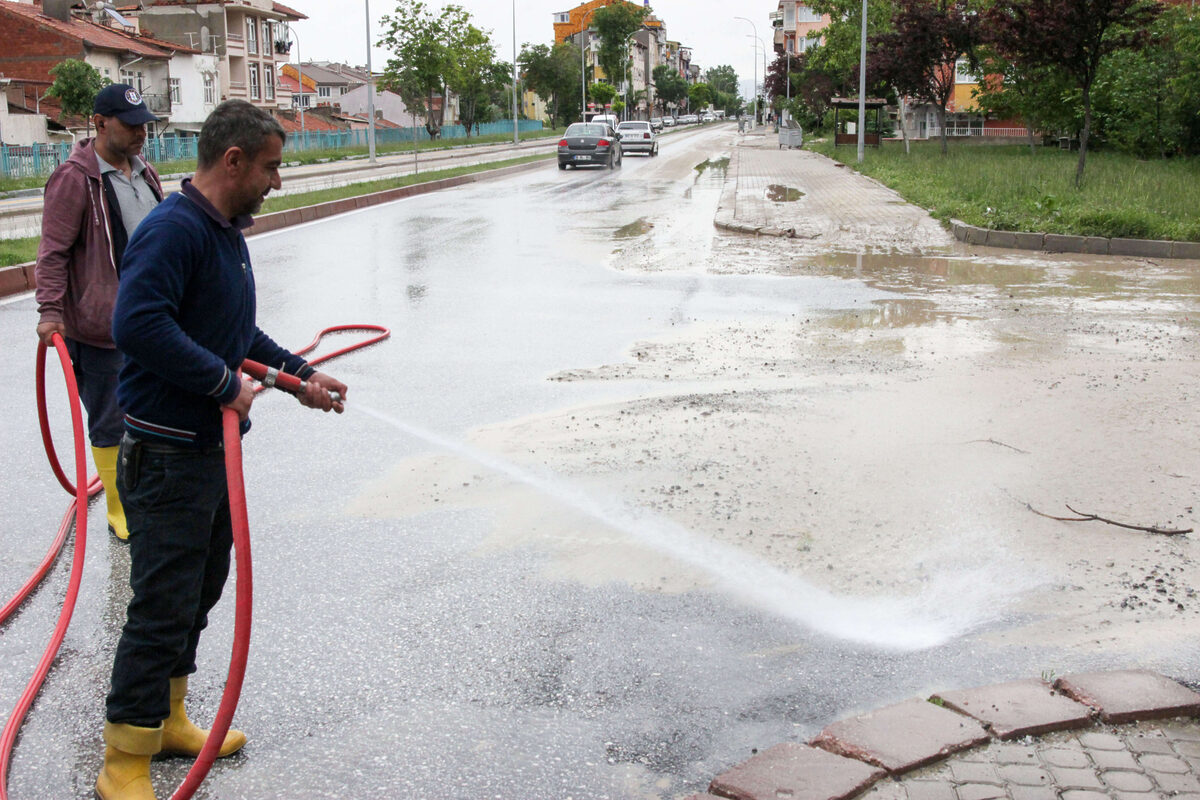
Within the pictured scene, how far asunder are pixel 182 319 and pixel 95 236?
6.12 feet

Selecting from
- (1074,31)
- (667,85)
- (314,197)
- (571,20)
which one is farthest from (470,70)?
(571,20)

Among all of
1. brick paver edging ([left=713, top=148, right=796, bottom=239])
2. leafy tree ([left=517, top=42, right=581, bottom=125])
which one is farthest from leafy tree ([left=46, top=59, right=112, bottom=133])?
leafy tree ([left=517, top=42, right=581, bottom=125])

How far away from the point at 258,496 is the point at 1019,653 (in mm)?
3395

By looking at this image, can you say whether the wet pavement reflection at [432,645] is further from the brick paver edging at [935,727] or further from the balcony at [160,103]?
the balcony at [160,103]

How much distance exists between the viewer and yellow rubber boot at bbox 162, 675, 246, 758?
3.13 meters

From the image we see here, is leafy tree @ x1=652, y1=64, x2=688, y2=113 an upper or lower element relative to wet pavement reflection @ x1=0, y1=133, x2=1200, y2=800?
upper

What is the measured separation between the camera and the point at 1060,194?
18891 mm

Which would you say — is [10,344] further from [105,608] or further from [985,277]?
[985,277]

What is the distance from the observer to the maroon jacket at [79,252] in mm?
4367

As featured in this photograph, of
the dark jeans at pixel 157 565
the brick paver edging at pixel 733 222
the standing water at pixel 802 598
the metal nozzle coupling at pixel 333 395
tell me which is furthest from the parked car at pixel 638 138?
the dark jeans at pixel 157 565

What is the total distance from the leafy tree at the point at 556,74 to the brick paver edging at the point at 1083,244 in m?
93.5

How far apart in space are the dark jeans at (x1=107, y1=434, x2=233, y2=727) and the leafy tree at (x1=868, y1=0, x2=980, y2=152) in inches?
→ 1376

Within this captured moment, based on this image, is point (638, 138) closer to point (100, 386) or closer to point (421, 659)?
point (100, 386)

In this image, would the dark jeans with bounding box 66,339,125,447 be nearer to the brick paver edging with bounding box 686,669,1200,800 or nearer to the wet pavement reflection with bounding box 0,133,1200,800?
the wet pavement reflection with bounding box 0,133,1200,800
